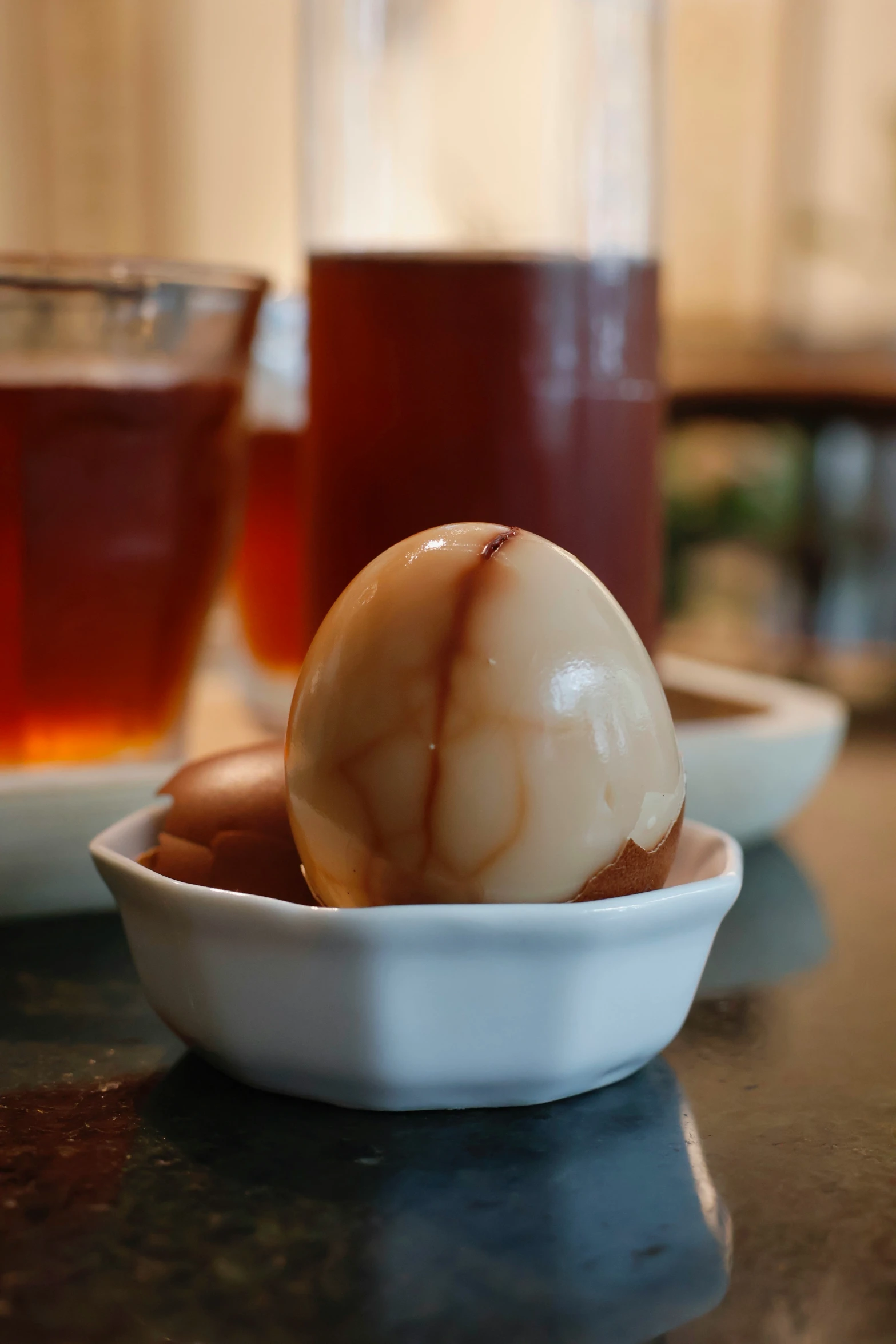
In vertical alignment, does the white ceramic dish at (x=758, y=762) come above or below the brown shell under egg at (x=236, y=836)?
below

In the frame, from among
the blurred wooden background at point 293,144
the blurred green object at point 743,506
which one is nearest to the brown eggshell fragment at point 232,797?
the blurred wooden background at point 293,144

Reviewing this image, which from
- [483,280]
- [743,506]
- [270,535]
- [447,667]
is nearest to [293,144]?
[743,506]

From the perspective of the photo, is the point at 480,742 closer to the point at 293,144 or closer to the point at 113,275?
the point at 113,275

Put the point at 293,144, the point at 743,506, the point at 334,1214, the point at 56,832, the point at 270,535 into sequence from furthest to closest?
the point at 293,144 → the point at 743,506 → the point at 270,535 → the point at 56,832 → the point at 334,1214

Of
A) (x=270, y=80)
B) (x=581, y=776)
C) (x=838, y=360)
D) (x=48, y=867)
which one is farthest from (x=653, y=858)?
(x=838, y=360)

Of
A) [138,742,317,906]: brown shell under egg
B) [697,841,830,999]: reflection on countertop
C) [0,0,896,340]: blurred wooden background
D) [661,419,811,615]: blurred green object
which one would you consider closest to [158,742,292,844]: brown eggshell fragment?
[138,742,317,906]: brown shell under egg

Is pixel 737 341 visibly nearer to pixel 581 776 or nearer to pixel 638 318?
pixel 638 318

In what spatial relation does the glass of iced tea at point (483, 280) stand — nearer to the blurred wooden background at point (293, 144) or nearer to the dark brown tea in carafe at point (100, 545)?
the dark brown tea in carafe at point (100, 545)
